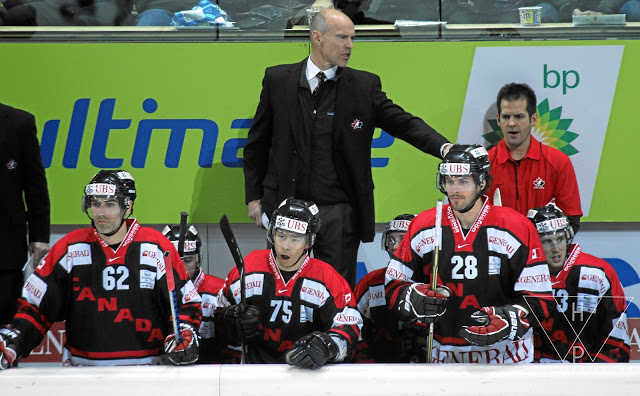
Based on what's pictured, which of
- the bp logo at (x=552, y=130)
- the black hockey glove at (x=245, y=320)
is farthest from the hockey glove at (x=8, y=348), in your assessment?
the bp logo at (x=552, y=130)

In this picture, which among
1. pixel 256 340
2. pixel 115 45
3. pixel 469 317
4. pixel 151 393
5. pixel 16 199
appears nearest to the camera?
pixel 151 393

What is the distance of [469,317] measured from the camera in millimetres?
3459

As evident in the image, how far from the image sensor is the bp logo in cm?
493

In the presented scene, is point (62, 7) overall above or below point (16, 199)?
above

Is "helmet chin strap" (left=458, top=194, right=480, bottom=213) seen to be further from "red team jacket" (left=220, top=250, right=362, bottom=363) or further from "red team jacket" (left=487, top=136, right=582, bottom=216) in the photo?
"red team jacket" (left=487, top=136, right=582, bottom=216)

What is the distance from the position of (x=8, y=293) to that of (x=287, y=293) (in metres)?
1.37

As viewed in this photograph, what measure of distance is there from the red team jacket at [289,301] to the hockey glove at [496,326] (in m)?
0.58

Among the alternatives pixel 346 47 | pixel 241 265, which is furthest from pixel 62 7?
pixel 241 265

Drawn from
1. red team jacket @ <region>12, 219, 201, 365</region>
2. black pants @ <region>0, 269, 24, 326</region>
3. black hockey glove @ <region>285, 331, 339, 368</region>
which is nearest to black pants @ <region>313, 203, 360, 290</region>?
red team jacket @ <region>12, 219, 201, 365</region>

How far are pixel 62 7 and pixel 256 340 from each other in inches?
99.6

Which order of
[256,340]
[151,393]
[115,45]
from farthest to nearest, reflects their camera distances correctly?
[115,45]
[256,340]
[151,393]

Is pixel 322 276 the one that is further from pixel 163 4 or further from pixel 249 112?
pixel 163 4

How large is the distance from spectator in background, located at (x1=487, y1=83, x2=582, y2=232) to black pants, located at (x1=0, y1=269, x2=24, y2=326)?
248cm

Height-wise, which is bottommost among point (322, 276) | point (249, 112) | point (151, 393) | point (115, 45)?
point (151, 393)
